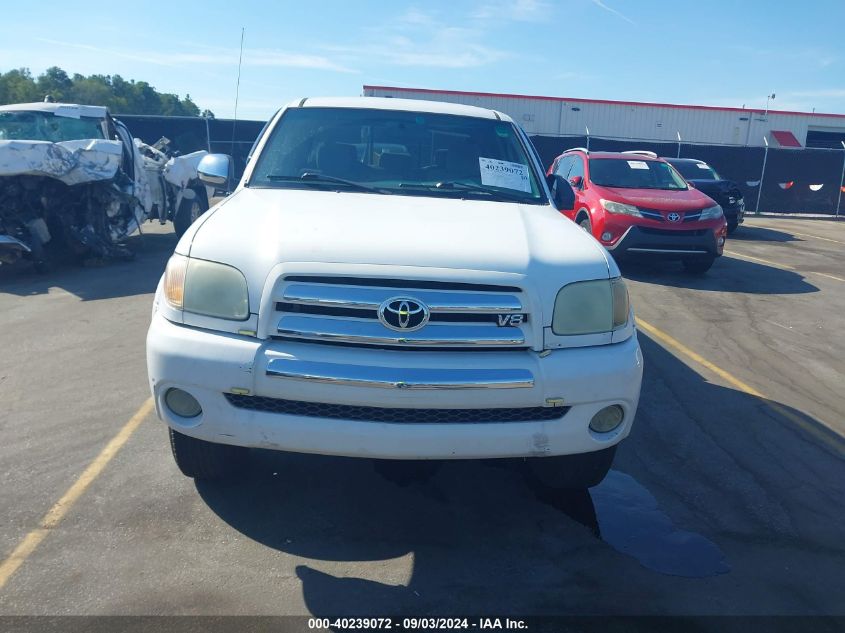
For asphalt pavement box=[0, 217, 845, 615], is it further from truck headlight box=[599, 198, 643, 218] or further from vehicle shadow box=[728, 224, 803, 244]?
vehicle shadow box=[728, 224, 803, 244]

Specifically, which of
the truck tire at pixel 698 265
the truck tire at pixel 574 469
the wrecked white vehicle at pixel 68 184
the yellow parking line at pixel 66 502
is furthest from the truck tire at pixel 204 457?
the truck tire at pixel 698 265

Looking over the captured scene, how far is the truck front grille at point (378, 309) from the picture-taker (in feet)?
9.88

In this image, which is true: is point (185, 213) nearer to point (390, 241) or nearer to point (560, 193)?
point (560, 193)

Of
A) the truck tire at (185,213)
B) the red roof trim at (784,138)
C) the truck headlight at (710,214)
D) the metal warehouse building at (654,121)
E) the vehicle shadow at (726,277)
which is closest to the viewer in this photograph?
the vehicle shadow at (726,277)

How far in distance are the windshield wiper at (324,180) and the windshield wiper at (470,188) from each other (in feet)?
0.70

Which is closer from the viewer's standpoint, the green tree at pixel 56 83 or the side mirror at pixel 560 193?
the side mirror at pixel 560 193

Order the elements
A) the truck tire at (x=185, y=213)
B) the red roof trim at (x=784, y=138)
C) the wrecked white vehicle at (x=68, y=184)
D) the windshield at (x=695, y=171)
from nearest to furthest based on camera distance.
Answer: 1. the wrecked white vehicle at (x=68, y=184)
2. the truck tire at (x=185, y=213)
3. the windshield at (x=695, y=171)
4. the red roof trim at (x=784, y=138)

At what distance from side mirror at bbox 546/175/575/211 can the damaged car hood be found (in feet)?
22.0

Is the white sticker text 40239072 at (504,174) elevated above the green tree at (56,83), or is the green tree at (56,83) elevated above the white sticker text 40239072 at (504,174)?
the green tree at (56,83)

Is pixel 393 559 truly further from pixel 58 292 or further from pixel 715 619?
pixel 58 292

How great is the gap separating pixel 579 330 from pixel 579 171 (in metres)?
9.10

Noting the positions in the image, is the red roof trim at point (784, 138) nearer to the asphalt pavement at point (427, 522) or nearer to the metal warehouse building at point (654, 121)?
the metal warehouse building at point (654, 121)

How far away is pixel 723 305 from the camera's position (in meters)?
8.97

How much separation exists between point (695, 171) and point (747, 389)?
481 inches
